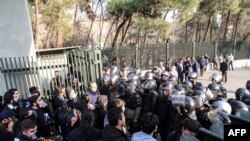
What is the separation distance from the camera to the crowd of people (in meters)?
4.09

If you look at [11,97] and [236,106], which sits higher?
[11,97]

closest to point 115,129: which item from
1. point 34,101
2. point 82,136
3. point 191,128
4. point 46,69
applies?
point 82,136

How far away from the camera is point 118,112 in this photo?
416cm

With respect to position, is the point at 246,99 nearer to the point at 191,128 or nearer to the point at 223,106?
the point at 223,106

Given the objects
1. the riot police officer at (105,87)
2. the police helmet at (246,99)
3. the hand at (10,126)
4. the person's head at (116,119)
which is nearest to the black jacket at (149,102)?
the riot police officer at (105,87)

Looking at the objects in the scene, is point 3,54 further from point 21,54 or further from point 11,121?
point 11,121

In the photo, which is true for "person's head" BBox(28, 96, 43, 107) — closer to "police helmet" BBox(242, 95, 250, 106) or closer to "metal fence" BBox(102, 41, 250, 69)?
"police helmet" BBox(242, 95, 250, 106)

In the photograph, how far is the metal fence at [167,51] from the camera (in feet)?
60.8

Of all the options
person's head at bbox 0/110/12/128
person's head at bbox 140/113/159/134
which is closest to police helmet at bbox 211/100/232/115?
person's head at bbox 140/113/159/134

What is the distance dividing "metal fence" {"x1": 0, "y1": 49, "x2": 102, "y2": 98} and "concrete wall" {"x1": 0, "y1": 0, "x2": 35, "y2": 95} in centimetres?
35

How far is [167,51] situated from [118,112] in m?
16.7

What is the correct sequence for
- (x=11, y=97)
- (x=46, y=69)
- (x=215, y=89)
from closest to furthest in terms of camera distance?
(x=11, y=97)
(x=215, y=89)
(x=46, y=69)

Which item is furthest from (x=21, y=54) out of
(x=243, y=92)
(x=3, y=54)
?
(x=243, y=92)

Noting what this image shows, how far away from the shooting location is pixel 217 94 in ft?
22.6
